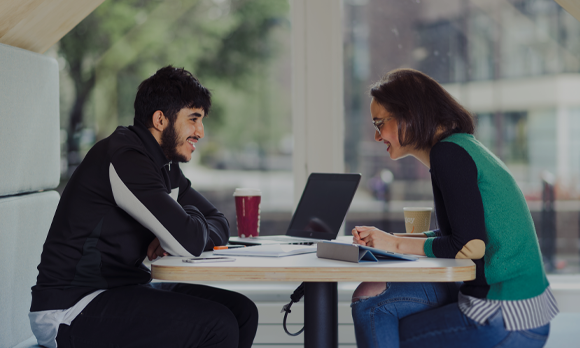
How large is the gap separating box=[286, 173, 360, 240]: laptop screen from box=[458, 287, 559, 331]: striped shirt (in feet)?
1.84

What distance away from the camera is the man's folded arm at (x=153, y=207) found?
1551 millimetres

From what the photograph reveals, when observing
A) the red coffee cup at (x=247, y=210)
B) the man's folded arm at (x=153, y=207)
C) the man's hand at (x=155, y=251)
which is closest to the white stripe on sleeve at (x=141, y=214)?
the man's folded arm at (x=153, y=207)

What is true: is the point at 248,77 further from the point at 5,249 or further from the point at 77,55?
the point at 5,249

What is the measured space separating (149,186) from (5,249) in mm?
656

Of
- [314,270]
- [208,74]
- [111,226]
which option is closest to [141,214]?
[111,226]

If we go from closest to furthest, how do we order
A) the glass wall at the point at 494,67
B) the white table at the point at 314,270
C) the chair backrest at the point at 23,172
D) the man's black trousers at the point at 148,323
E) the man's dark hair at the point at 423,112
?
the white table at the point at 314,270 < the man's black trousers at the point at 148,323 < the man's dark hair at the point at 423,112 < the chair backrest at the point at 23,172 < the glass wall at the point at 494,67

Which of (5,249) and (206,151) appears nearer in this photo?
(5,249)

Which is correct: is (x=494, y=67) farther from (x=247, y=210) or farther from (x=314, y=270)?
(x=314, y=270)

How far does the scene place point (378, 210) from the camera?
299 centimetres

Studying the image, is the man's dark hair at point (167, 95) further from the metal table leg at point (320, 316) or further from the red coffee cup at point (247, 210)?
the metal table leg at point (320, 316)

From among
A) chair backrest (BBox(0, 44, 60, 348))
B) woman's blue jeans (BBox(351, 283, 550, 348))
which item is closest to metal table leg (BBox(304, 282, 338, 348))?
woman's blue jeans (BBox(351, 283, 550, 348))

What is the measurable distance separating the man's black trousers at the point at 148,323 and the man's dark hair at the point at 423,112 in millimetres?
797

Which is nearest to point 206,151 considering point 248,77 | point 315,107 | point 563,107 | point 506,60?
point 248,77

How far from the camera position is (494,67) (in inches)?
111
